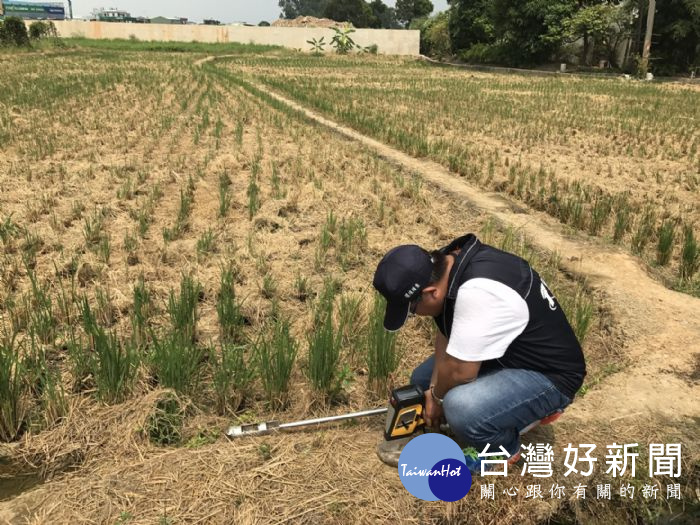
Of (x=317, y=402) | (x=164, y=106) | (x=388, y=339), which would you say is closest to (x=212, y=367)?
(x=317, y=402)

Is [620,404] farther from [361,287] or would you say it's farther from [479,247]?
[361,287]

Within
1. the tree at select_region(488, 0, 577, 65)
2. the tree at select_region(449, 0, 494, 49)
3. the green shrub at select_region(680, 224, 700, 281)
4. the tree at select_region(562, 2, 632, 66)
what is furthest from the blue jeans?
the tree at select_region(449, 0, 494, 49)

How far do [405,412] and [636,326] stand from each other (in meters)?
1.91

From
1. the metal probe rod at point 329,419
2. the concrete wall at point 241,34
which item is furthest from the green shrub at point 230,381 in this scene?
the concrete wall at point 241,34

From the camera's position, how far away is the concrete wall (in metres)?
42.6

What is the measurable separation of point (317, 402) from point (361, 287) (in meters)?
1.27

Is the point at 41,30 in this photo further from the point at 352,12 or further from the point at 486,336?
the point at 352,12

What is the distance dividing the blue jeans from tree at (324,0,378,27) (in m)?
77.1

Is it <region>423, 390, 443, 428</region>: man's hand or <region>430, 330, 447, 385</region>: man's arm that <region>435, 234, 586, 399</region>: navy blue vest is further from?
<region>423, 390, 443, 428</region>: man's hand

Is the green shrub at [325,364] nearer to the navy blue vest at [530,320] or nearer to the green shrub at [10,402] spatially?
the navy blue vest at [530,320]

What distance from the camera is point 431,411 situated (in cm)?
218

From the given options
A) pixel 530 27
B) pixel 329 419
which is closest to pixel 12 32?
pixel 530 27

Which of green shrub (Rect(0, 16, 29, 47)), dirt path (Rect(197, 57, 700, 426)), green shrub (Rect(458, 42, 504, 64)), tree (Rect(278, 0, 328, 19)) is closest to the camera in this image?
dirt path (Rect(197, 57, 700, 426))

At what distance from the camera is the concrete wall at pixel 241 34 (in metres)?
42.6
